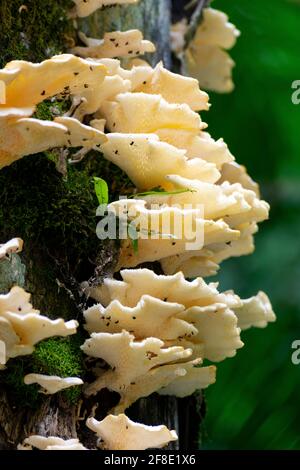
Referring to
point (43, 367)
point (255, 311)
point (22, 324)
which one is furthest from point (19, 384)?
point (255, 311)

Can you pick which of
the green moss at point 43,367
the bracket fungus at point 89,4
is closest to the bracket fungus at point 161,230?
the green moss at point 43,367

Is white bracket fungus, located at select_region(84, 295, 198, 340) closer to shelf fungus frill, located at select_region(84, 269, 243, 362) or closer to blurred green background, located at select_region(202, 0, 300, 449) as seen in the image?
shelf fungus frill, located at select_region(84, 269, 243, 362)

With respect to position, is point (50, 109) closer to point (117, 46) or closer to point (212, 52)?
point (117, 46)

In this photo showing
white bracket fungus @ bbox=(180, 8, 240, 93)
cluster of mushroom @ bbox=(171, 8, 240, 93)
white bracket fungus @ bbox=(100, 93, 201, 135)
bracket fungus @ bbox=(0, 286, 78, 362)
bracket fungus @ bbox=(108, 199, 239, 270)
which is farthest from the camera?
white bracket fungus @ bbox=(180, 8, 240, 93)

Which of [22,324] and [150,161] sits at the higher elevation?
[150,161]

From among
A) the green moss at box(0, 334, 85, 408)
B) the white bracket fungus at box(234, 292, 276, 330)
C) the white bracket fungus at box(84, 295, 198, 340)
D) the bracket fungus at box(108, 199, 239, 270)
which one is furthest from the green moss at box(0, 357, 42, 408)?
the white bracket fungus at box(234, 292, 276, 330)

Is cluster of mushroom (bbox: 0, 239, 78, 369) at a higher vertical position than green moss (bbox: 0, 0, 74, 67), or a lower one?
lower

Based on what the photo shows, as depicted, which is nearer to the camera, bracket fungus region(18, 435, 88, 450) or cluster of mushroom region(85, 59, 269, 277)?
bracket fungus region(18, 435, 88, 450)

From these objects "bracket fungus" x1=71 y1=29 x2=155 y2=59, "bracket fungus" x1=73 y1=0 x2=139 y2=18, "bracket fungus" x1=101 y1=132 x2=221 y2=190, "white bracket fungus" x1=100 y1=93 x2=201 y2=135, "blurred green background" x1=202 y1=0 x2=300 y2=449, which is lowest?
"blurred green background" x1=202 y1=0 x2=300 y2=449
